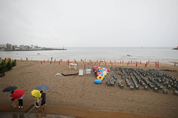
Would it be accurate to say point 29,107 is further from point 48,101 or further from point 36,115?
point 48,101

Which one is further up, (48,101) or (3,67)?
(3,67)

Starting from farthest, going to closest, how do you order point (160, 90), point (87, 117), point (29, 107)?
point (160, 90), point (29, 107), point (87, 117)

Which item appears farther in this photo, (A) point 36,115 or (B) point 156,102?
(B) point 156,102

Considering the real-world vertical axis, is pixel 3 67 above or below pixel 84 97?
above

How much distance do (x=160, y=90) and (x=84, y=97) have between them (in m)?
7.56

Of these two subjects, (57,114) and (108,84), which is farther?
(108,84)

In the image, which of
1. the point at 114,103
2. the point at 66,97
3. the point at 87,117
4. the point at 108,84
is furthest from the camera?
the point at 108,84

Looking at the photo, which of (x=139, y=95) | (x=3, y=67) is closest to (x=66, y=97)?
(x=139, y=95)

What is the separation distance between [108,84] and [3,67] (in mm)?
11135

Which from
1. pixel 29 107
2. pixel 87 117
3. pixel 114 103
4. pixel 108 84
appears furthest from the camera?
pixel 108 84

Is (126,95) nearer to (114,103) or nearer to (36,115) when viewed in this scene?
(114,103)

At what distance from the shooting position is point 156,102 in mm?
7414

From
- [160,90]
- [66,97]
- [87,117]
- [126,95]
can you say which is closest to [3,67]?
[66,97]

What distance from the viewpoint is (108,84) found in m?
10.8
